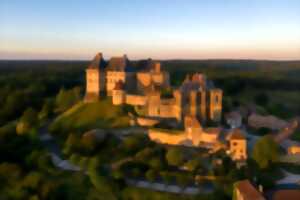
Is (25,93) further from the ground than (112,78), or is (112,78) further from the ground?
(112,78)

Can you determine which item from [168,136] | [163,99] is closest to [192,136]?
[168,136]

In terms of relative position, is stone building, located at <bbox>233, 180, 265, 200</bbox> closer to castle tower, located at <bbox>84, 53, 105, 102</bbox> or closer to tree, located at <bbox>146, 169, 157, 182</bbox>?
tree, located at <bbox>146, 169, 157, 182</bbox>

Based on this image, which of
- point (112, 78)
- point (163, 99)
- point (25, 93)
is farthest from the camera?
point (25, 93)

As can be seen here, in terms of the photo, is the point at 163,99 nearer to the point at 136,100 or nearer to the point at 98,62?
the point at 136,100

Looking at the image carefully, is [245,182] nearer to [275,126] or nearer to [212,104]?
[212,104]

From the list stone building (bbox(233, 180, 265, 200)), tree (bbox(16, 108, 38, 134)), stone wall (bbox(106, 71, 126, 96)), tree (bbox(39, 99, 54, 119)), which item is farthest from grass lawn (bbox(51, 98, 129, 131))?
stone building (bbox(233, 180, 265, 200))

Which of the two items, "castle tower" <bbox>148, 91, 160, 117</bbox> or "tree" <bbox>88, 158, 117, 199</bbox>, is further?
"castle tower" <bbox>148, 91, 160, 117</bbox>
